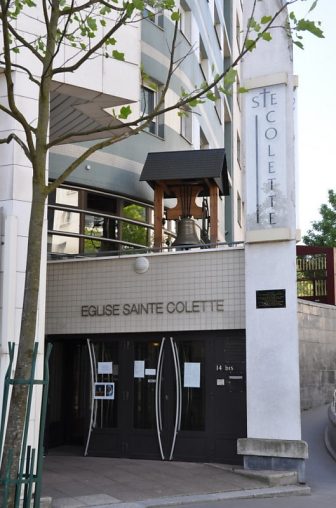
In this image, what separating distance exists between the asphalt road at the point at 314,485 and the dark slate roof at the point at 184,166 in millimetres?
6024

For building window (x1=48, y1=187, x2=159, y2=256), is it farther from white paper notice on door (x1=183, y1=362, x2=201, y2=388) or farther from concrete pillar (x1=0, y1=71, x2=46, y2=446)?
concrete pillar (x1=0, y1=71, x2=46, y2=446)

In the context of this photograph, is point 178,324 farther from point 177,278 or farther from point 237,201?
point 237,201

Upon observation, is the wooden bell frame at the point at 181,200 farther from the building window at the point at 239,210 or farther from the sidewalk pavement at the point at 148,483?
the building window at the point at 239,210

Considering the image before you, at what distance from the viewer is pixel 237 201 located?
2972 centimetres

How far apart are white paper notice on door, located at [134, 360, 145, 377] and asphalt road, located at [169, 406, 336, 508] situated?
11.1ft

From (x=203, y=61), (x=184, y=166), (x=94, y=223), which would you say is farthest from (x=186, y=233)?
(x=203, y=61)

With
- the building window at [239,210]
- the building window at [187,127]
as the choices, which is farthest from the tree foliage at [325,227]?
the building window at [187,127]

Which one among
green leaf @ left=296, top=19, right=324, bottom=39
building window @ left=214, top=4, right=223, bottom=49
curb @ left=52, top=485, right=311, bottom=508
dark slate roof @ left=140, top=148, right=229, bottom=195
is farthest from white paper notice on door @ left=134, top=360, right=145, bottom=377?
building window @ left=214, top=4, right=223, bottom=49

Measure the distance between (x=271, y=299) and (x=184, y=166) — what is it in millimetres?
4684

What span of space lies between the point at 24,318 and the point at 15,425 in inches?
35.5

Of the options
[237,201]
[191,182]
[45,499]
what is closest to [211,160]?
[191,182]

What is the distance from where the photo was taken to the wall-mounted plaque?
11773 millimetres

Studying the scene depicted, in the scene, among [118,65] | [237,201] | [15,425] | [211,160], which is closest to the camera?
[15,425]

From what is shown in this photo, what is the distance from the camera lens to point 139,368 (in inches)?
520
